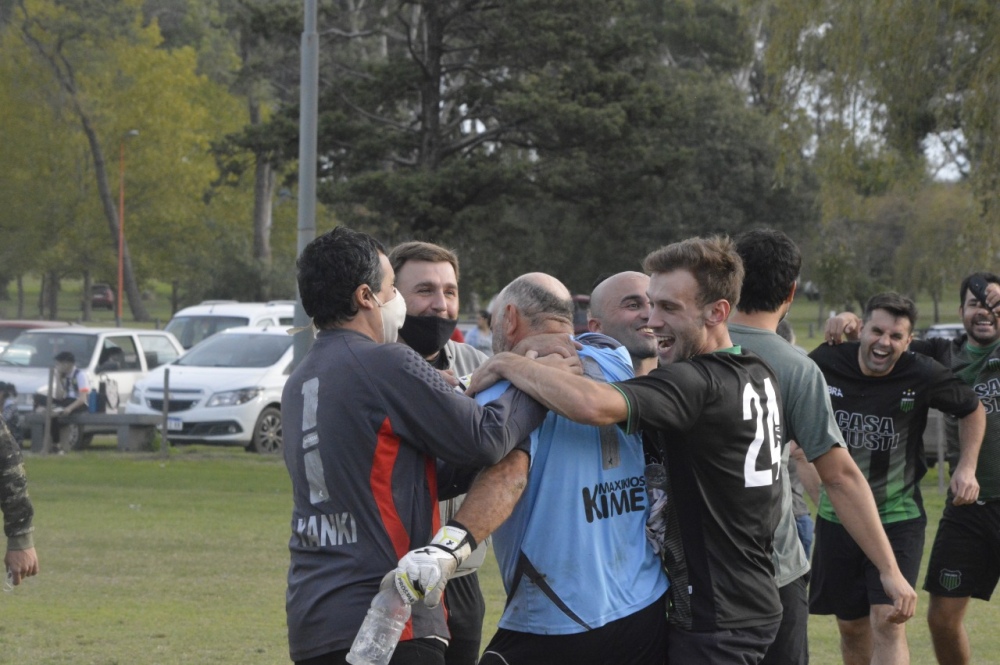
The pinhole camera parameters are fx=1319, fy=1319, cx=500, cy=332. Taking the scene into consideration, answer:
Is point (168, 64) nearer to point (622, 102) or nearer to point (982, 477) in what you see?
point (622, 102)

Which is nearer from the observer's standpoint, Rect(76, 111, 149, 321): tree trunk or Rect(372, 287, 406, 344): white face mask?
Rect(372, 287, 406, 344): white face mask

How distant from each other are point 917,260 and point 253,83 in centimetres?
2798

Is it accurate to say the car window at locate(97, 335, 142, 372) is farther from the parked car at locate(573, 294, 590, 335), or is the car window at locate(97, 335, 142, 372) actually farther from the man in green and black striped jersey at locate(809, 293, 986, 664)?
the man in green and black striped jersey at locate(809, 293, 986, 664)

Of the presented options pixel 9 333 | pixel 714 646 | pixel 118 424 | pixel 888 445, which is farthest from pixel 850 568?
pixel 9 333

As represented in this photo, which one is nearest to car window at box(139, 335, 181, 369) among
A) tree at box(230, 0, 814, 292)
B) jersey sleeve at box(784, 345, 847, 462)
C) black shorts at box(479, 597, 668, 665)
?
tree at box(230, 0, 814, 292)

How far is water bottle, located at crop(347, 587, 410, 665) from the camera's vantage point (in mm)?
3424

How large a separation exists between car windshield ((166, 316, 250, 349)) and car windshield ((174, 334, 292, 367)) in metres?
4.56

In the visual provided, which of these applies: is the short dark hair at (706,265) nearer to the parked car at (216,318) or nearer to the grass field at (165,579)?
the grass field at (165,579)

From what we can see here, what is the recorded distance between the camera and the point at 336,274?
3.68 m

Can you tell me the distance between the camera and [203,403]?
19172 mm

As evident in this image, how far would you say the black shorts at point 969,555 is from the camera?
7.10 metres

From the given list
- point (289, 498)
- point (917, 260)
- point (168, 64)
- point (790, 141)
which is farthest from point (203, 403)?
point (917, 260)

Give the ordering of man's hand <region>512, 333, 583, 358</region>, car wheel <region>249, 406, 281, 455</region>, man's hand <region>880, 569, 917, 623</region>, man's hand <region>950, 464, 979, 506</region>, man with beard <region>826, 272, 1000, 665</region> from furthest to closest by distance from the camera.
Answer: car wheel <region>249, 406, 281, 455</region>
man with beard <region>826, 272, 1000, 665</region>
man's hand <region>950, 464, 979, 506</region>
man's hand <region>880, 569, 917, 623</region>
man's hand <region>512, 333, 583, 358</region>

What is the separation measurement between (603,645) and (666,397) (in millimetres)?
751
